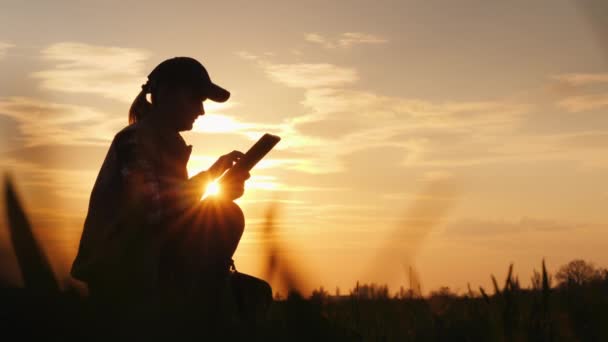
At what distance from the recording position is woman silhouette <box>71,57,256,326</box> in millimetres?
4121

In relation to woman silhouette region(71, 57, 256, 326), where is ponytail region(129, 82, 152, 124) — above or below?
above

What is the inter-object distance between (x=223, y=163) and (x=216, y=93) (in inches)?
23.8

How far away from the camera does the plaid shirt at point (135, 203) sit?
4066 mm

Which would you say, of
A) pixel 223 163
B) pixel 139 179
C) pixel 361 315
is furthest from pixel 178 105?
pixel 361 315

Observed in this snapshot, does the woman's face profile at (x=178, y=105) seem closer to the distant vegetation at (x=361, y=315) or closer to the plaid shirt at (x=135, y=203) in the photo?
the plaid shirt at (x=135, y=203)

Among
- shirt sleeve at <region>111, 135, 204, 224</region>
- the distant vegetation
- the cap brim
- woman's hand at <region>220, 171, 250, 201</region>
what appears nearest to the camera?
the distant vegetation

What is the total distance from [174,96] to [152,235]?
998 mm

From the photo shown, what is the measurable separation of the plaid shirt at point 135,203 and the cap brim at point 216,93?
347 mm

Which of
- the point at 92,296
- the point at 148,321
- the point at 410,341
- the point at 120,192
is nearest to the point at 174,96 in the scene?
the point at 120,192

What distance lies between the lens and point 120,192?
4.54 meters

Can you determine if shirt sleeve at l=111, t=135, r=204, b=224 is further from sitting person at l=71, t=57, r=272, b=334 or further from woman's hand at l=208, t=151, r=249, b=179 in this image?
woman's hand at l=208, t=151, r=249, b=179

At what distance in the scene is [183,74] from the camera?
4.71 metres

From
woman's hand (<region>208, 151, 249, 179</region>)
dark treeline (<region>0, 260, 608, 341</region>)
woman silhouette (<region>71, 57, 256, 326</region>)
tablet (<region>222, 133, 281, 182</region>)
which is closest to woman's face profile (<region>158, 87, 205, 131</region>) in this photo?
woman silhouette (<region>71, 57, 256, 326</region>)

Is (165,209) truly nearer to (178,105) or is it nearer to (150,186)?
(150,186)
